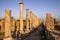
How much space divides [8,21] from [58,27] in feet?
42.5

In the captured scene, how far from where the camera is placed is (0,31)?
2906 cm

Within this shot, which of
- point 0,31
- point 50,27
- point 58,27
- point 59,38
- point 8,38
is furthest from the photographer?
point 0,31

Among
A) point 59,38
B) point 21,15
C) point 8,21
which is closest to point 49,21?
point 21,15

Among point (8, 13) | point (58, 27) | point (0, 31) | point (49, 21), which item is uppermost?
point (8, 13)

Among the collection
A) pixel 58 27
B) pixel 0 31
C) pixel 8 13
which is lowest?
pixel 0 31

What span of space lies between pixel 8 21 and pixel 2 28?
21.1 meters

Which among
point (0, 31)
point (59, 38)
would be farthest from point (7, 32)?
point (0, 31)

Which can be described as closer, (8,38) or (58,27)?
(8,38)

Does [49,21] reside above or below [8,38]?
above

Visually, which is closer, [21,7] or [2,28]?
[21,7]

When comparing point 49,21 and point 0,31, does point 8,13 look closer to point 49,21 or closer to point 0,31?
point 49,21

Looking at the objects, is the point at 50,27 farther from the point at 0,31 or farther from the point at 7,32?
the point at 0,31

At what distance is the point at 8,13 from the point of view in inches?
349

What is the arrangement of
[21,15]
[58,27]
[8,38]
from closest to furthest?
1. [8,38]
2. [21,15]
3. [58,27]
